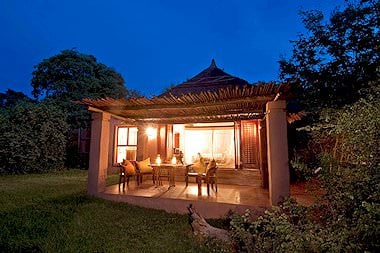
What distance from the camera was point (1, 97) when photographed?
19812mm

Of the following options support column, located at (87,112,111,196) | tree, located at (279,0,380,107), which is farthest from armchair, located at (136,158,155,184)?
tree, located at (279,0,380,107)

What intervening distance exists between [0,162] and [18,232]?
779cm

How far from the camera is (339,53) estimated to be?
236 inches

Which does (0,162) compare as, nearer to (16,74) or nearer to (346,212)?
(346,212)

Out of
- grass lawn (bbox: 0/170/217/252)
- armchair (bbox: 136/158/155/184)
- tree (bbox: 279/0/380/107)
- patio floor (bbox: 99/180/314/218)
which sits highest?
tree (bbox: 279/0/380/107)

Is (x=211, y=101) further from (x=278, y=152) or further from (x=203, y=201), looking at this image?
(x=203, y=201)

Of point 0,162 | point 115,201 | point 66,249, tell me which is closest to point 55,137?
point 0,162

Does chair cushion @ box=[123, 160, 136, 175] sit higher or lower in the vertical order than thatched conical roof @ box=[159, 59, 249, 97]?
lower

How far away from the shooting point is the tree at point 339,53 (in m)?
5.40

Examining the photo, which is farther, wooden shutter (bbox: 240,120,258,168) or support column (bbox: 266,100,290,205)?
wooden shutter (bbox: 240,120,258,168)

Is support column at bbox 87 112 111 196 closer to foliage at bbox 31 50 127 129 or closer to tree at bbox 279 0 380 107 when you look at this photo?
tree at bbox 279 0 380 107

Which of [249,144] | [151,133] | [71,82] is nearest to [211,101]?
[249,144]

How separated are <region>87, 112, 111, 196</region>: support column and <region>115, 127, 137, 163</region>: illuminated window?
4.44 metres

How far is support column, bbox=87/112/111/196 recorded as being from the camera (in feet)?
18.8
